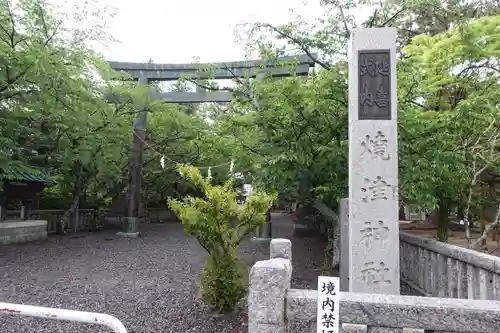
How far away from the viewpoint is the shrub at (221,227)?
15.3ft

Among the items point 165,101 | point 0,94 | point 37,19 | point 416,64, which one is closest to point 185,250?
point 165,101

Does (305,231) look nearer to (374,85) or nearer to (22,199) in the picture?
(22,199)

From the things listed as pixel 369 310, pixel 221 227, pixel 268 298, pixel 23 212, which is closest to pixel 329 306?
pixel 369 310

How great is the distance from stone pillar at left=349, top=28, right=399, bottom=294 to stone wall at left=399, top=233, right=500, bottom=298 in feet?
3.23

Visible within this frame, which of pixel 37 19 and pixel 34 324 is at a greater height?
pixel 37 19

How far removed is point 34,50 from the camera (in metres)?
8.22

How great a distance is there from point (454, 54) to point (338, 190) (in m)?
3.59

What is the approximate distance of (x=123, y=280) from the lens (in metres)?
7.21

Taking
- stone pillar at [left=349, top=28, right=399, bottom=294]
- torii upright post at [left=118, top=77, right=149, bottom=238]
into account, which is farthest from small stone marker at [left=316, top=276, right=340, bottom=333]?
torii upright post at [left=118, top=77, right=149, bottom=238]

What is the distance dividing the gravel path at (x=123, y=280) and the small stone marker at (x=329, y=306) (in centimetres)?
228

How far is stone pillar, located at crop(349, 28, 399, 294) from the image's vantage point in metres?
4.57

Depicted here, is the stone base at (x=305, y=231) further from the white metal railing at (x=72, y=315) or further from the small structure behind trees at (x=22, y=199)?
the white metal railing at (x=72, y=315)

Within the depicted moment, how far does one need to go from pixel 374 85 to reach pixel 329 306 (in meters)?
3.13

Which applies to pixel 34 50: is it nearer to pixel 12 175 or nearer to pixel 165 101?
pixel 12 175
